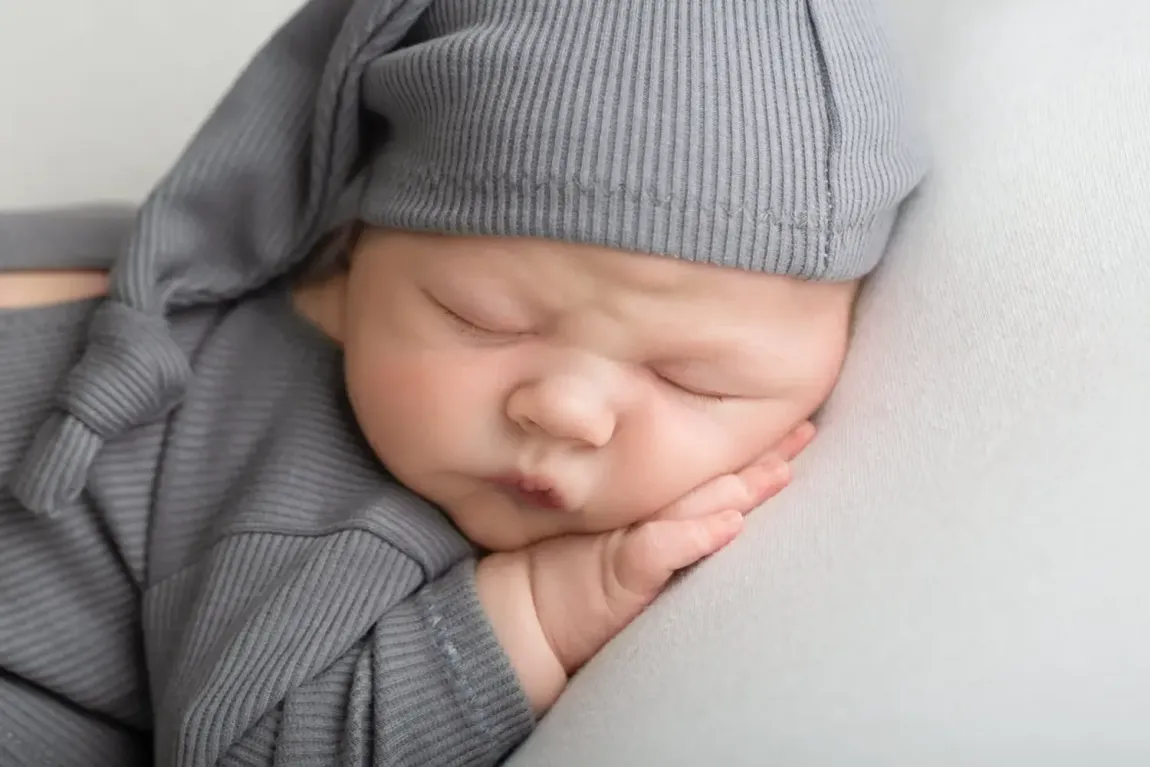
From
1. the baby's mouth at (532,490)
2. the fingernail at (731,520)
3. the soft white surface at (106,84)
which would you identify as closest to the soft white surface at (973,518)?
the fingernail at (731,520)

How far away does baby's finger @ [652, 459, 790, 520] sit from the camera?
0.68 m

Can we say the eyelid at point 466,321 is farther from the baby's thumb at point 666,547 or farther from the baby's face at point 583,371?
the baby's thumb at point 666,547

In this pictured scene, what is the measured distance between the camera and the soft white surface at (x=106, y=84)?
1.19m

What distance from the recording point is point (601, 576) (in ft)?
2.30

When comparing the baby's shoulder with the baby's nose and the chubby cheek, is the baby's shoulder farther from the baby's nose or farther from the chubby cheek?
the baby's nose

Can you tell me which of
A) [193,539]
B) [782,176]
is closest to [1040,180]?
[782,176]

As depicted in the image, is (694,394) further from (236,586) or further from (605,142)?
(236,586)

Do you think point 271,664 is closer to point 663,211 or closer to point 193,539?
point 193,539

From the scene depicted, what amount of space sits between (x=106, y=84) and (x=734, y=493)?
92 centimetres

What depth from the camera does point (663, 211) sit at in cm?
65

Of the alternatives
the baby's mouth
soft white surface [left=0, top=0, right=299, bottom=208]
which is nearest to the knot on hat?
the baby's mouth

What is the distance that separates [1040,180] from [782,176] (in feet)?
0.52

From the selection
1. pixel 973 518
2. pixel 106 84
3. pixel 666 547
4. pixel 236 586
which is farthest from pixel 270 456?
pixel 106 84

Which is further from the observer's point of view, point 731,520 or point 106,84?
point 106,84
